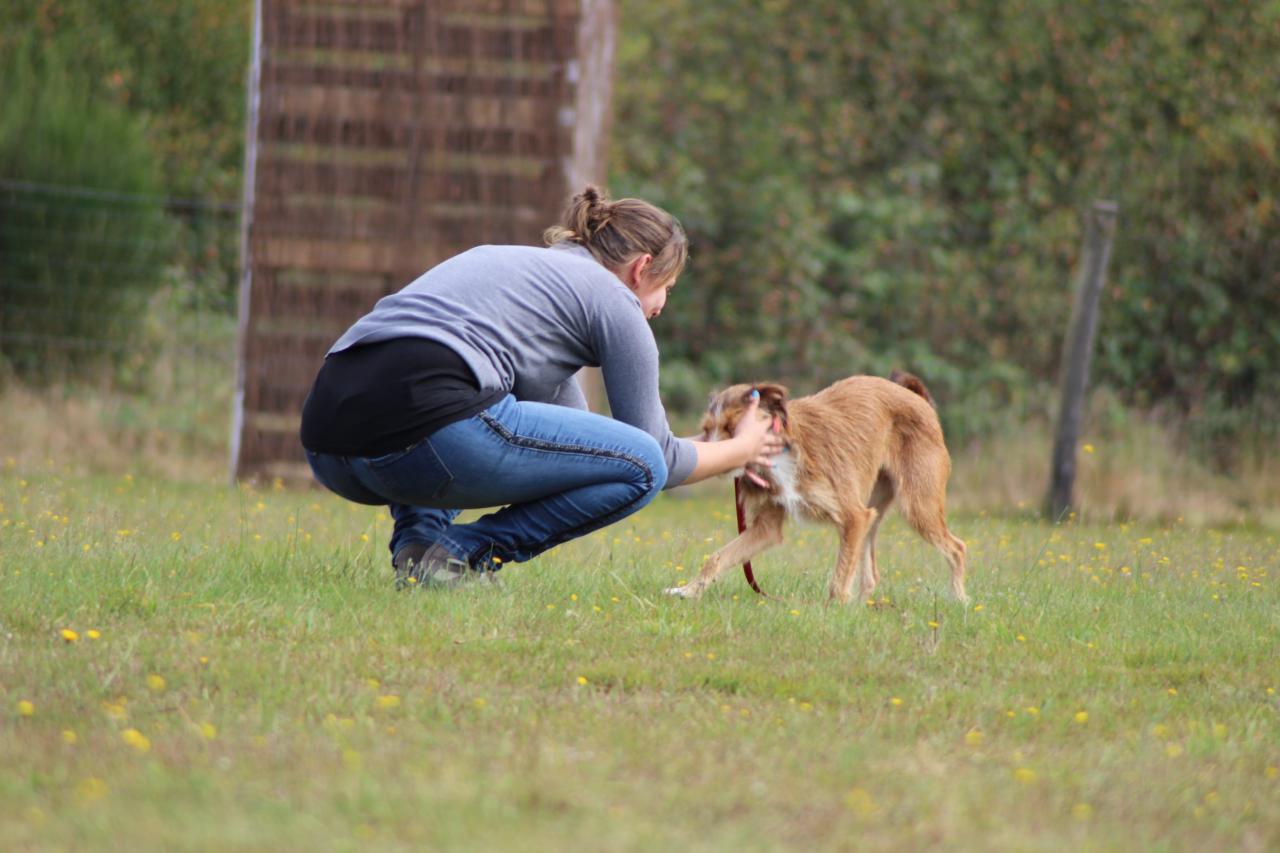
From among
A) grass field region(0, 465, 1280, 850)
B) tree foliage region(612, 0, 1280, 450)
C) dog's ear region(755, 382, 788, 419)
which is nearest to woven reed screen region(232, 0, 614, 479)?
tree foliage region(612, 0, 1280, 450)

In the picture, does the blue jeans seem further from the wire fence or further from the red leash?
the wire fence

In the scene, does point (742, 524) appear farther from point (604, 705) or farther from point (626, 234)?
point (604, 705)

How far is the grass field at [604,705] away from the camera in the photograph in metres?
2.97

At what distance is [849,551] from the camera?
5.66 m

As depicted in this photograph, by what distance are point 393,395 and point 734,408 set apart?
54.3 inches

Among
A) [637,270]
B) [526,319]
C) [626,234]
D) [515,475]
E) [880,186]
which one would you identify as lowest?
[515,475]

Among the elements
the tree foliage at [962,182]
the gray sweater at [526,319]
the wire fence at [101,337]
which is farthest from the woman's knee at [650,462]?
the tree foliage at [962,182]

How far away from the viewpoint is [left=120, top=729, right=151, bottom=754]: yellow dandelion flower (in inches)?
128

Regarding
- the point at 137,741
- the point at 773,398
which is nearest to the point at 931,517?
the point at 773,398

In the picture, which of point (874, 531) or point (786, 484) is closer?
point (786, 484)

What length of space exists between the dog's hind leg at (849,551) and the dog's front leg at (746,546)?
0.82ft

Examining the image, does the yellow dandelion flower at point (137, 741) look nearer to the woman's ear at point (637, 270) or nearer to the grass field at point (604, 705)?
the grass field at point (604, 705)

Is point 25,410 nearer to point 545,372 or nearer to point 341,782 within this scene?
point 545,372

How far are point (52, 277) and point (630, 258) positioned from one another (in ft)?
23.2
